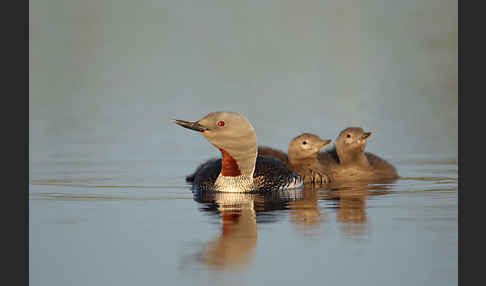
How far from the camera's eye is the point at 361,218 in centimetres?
764

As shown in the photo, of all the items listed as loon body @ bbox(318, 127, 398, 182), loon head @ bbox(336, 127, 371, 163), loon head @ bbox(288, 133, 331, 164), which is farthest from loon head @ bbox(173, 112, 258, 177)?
loon head @ bbox(336, 127, 371, 163)

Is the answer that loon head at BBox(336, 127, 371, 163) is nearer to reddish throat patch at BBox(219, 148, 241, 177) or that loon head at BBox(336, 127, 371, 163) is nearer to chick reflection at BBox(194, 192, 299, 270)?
chick reflection at BBox(194, 192, 299, 270)

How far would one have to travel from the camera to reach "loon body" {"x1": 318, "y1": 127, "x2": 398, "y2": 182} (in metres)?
10.6

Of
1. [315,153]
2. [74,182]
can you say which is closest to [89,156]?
[74,182]

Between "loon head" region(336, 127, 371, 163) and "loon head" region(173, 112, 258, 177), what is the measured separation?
1778 millimetres

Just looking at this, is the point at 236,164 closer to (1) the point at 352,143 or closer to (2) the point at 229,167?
(2) the point at 229,167

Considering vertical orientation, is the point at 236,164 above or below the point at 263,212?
above

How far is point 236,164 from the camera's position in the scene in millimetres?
9172

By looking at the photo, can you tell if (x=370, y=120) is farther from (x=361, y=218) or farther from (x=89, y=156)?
(x=361, y=218)

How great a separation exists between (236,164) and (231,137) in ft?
1.03

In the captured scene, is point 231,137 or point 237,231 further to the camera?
point 231,137

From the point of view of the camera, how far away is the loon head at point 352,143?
10.7 m

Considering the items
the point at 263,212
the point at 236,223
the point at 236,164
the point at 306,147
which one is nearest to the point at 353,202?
the point at 263,212

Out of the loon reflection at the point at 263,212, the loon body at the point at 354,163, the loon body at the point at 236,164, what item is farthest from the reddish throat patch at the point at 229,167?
the loon body at the point at 354,163
